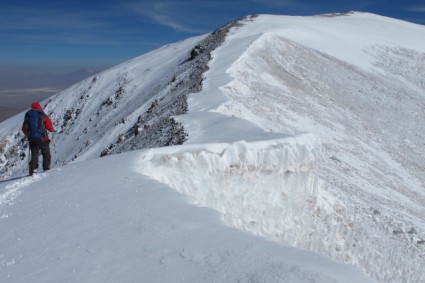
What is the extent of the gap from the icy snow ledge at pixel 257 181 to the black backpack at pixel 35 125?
3.88 metres

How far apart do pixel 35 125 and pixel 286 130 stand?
9.70 m

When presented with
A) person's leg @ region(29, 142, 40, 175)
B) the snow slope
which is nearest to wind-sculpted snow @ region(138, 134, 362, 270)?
the snow slope

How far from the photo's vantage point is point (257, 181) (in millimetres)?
9703

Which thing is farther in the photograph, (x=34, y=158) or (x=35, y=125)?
(x=35, y=125)

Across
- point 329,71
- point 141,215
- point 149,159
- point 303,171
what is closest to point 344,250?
point 303,171

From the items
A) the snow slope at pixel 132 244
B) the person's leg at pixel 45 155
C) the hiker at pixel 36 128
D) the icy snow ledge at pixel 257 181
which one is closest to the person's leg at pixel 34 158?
the hiker at pixel 36 128

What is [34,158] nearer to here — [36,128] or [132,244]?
Answer: [36,128]

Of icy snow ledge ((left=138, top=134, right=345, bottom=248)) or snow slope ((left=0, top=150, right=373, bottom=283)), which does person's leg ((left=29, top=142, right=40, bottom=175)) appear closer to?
Answer: snow slope ((left=0, top=150, right=373, bottom=283))

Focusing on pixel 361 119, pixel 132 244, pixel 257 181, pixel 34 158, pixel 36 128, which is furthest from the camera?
pixel 361 119

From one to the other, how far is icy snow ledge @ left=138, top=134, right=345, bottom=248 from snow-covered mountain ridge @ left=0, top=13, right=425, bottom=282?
0.03m

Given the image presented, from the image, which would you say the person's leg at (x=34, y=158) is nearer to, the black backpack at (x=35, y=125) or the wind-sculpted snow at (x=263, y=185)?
the black backpack at (x=35, y=125)

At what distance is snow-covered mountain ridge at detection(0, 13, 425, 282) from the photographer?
9.62m

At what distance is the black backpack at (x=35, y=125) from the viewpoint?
1118cm

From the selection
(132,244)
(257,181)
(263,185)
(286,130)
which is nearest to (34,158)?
(257,181)
